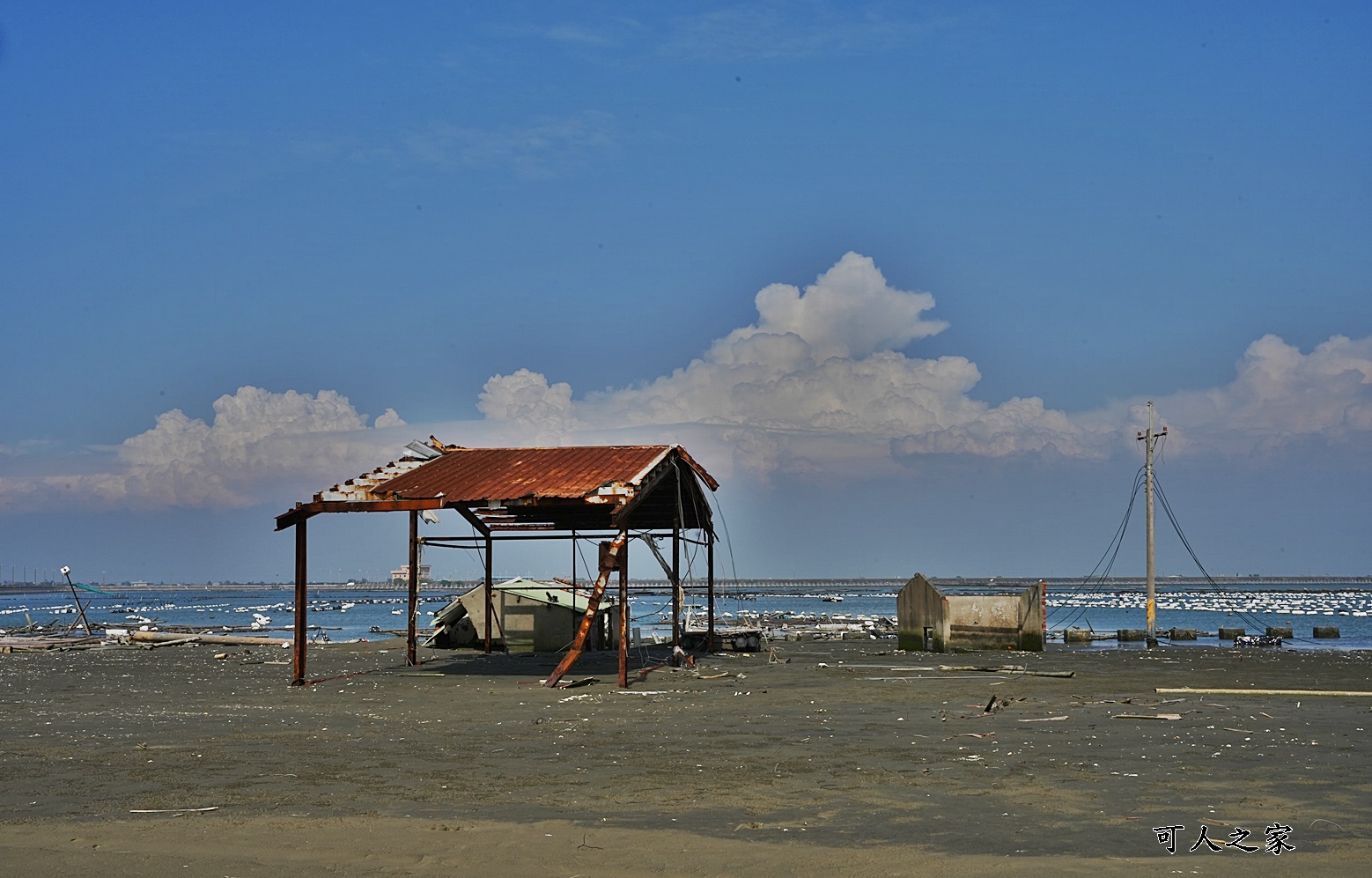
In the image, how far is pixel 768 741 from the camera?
15148 mm

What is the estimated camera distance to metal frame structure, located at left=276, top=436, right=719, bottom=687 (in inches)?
982

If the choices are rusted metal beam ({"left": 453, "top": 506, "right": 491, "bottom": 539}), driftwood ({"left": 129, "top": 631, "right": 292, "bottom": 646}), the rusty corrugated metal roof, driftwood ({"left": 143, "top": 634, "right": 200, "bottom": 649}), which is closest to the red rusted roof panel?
the rusty corrugated metal roof

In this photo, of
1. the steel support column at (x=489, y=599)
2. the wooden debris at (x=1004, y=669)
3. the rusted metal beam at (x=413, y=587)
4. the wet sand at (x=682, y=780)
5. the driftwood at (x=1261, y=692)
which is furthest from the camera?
the steel support column at (x=489, y=599)

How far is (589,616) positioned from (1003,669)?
389 inches

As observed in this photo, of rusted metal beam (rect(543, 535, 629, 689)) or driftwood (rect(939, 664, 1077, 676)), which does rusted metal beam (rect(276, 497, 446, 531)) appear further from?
driftwood (rect(939, 664, 1077, 676))

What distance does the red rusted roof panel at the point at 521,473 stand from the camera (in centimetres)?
2538

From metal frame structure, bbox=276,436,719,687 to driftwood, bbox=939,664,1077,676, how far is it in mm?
7048

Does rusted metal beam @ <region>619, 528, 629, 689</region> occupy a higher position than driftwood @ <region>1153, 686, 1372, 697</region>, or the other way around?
rusted metal beam @ <region>619, 528, 629, 689</region>

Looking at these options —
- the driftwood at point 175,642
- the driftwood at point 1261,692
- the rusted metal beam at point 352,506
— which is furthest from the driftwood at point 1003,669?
the driftwood at point 175,642

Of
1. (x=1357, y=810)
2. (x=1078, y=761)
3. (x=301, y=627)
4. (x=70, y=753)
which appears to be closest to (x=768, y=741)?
(x=1078, y=761)

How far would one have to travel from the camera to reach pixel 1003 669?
1075 inches

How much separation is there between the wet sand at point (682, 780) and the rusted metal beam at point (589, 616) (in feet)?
2.10

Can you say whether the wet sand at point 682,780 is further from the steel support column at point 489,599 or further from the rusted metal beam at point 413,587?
the steel support column at point 489,599

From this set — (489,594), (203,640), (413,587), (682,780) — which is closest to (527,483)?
(413,587)
